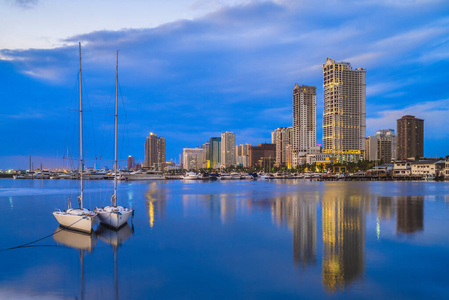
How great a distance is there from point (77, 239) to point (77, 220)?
78.8 inches

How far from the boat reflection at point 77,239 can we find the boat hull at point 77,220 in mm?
447

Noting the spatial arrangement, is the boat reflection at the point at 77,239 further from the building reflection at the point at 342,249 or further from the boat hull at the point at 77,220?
the building reflection at the point at 342,249

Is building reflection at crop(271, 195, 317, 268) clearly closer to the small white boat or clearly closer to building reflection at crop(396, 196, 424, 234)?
building reflection at crop(396, 196, 424, 234)

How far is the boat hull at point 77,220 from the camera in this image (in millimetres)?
28594

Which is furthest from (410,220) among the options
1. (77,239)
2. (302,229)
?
(77,239)

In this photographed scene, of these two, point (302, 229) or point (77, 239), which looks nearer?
point (77, 239)

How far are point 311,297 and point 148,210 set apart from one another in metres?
35.9

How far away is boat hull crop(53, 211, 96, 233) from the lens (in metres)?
28.6

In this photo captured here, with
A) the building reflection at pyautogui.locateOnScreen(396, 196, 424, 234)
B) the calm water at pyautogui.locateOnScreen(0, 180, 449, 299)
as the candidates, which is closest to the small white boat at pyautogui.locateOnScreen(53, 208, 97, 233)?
the calm water at pyautogui.locateOnScreen(0, 180, 449, 299)

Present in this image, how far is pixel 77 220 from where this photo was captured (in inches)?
A: 1157

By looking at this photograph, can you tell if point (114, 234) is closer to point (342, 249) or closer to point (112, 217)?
point (112, 217)

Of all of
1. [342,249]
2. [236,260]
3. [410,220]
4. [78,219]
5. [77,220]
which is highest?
[78,219]

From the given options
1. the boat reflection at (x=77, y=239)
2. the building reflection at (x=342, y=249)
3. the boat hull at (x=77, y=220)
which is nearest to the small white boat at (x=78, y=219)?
the boat hull at (x=77, y=220)

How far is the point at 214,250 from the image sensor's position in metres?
25.0
